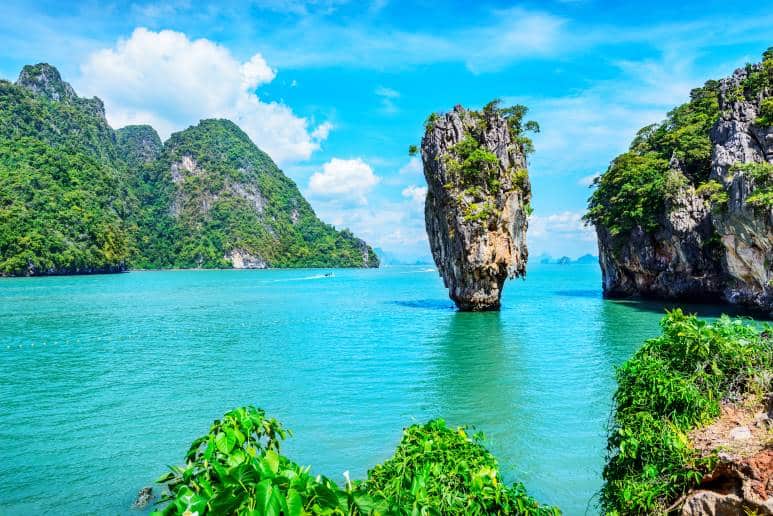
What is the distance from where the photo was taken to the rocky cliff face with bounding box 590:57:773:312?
1064 inches

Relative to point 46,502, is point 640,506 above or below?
above

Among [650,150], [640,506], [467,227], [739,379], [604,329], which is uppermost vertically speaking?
[650,150]

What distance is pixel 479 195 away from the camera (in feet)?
109

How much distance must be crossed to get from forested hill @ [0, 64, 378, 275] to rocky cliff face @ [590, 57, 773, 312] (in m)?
95.8

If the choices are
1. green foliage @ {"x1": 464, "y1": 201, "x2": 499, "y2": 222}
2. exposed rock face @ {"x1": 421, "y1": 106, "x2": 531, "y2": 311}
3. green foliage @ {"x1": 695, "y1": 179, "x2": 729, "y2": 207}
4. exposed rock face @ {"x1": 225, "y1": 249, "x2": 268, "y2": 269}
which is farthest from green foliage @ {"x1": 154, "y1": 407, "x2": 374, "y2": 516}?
exposed rock face @ {"x1": 225, "y1": 249, "x2": 268, "y2": 269}

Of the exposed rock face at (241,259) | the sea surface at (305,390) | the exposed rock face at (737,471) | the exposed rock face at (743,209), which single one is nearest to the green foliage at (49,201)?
the exposed rock face at (241,259)

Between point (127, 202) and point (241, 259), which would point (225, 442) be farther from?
point (127, 202)

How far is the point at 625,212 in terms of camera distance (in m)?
40.5

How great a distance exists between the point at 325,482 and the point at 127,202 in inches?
6703

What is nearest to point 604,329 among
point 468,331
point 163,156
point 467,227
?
→ point 468,331

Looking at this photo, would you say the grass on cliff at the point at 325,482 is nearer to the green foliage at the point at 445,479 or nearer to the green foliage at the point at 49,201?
the green foliage at the point at 445,479

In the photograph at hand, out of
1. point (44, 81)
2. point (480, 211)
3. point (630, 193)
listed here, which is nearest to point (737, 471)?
point (480, 211)

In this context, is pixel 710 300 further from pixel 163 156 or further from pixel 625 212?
pixel 163 156

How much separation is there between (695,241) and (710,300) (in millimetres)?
5263
